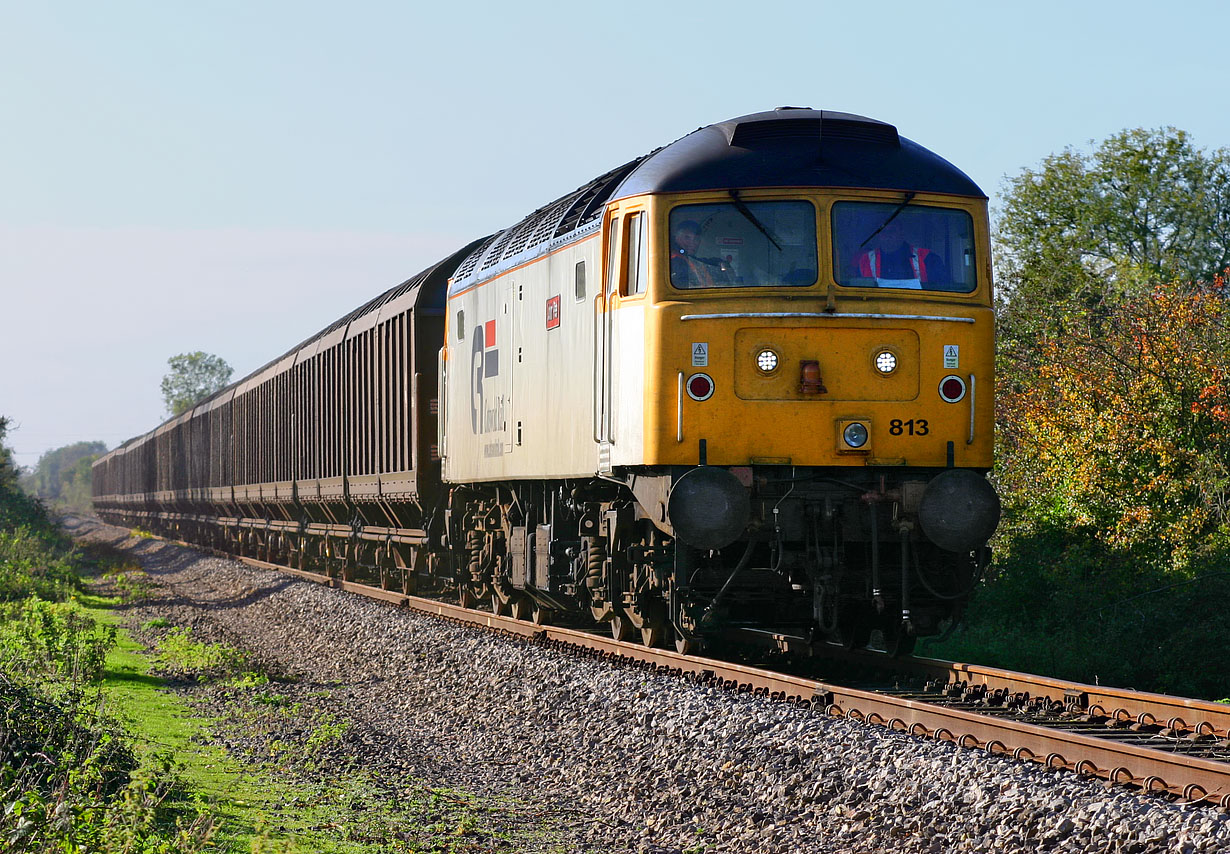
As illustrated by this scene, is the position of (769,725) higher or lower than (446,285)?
lower

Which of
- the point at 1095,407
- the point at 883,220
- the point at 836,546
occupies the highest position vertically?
the point at 883,220

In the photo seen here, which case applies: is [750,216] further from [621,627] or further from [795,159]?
[621,627]

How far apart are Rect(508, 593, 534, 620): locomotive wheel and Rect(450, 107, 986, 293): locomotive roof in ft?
18.0

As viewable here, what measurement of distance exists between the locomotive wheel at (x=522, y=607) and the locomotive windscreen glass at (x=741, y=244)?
Result: 616cm

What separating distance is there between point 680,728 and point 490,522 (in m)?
7.10

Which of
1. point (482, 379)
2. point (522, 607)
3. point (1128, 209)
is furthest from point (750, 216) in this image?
point (1128, 209)

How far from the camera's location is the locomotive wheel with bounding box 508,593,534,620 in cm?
1518

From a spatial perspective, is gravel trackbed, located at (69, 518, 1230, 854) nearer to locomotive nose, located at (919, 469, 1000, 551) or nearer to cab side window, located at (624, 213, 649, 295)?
locomotive nose, located at (919, 469, 1000, 551)

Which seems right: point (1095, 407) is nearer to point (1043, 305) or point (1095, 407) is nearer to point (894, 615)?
point (894, 615)

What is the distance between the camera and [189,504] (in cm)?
4469

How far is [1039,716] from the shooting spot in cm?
820

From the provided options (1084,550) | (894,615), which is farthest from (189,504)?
(894,615)

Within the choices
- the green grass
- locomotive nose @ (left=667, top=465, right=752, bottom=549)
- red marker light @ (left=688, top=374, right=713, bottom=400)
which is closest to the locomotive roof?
red marker light @ (left=688, top=374, right=713, bottom=400)

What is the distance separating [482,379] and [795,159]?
5.72 meters
